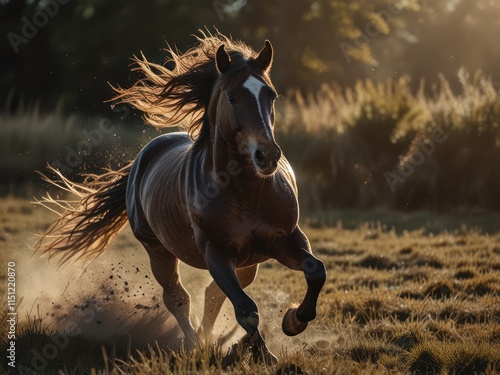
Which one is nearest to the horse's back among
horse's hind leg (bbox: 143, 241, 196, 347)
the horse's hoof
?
horse's hind leg (bbox: 143, 241, 196, 347)

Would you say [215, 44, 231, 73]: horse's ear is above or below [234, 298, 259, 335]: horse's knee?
above

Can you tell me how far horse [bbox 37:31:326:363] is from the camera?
14.6 ft

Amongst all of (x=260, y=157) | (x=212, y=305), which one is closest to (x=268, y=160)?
(x=260, y=157)

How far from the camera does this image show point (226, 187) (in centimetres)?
472

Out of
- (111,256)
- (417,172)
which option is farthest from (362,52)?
(111,256)

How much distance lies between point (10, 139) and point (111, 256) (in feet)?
32.1

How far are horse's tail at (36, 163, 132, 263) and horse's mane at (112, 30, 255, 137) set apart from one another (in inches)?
45.0

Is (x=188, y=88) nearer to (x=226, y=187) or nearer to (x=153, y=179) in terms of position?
(x=153, y=179)

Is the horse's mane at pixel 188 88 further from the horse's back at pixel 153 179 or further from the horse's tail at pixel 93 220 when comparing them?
the horse's tail at pixel 93 220

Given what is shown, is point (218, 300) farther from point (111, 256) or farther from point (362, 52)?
point (362, 52)

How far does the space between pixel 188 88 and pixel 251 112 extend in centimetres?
117

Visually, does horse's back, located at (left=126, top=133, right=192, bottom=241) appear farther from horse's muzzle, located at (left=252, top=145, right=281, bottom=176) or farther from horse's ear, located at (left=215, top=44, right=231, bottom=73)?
horse's muzzle, located at (left=252, top=145, right=281, bottom=176)

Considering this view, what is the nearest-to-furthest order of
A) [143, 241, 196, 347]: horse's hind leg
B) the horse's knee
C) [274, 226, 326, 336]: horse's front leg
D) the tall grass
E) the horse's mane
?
the horse's knee < [274, 226, 326, 336]: horse's front leg < the horse's mane < [143, 241, 196, 347]: horse's hind leg < the tall grass

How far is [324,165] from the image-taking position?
14.5 meters
